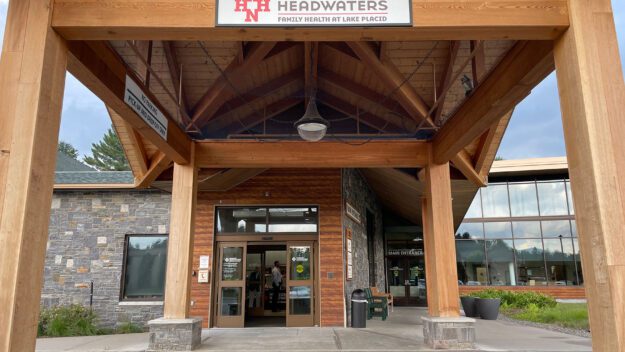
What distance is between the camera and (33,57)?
3.51 m

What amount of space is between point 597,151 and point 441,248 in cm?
447

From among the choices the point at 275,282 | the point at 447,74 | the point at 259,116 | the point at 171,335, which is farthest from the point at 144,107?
the point at 275,282

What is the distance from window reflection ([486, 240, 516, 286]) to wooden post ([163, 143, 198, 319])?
15894 mm

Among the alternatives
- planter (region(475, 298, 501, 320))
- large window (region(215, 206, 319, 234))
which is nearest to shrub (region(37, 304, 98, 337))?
large window (region(215, 206, 319, 234))

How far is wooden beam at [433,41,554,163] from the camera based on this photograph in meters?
4.44

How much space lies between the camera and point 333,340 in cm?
813

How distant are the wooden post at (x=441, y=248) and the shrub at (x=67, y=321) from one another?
7.42 m

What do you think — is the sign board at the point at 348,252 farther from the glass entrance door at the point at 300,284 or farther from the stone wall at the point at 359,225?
the glass entrance door at the point at 300,284

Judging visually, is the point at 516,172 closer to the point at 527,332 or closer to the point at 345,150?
the point at 527,332

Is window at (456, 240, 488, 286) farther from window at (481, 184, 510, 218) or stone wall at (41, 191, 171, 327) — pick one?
stone wall at (41, 191, 171, 327)

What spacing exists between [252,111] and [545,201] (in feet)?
51.8

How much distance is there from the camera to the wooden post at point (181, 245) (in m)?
7.13

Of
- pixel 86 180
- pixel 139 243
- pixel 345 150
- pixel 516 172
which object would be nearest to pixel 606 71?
pixel 345 150

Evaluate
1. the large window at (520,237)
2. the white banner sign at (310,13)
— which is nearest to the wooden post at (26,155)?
the white banner sign at (310,13)
